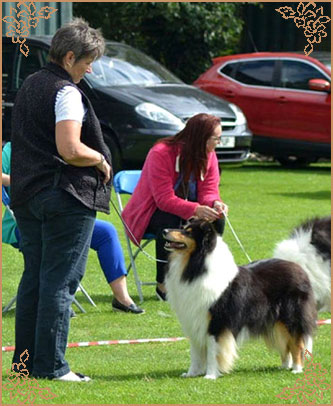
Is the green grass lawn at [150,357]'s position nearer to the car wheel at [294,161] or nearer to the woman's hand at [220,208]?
the woman's hand at [220,208]

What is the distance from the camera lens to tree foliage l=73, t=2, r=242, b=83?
61.3 ft

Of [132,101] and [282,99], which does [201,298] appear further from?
[282,99]

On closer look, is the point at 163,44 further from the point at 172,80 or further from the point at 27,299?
the point at 27,299

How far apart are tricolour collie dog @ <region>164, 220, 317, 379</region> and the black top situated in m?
0.67

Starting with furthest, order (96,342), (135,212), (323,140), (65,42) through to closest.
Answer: (323,140) < (135,212) < (96,342) < (65,42)

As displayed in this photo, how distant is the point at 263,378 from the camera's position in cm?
549

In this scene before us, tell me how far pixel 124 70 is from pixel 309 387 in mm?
9025

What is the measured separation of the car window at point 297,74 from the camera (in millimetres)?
15586

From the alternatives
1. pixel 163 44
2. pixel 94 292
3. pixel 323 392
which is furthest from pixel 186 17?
pixel 323 392

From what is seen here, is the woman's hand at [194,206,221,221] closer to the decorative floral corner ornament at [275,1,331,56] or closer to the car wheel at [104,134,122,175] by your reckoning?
the decorative floral corner ornament at [275,1,331,56]

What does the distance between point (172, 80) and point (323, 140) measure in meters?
2.60

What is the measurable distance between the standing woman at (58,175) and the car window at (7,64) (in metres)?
8.67

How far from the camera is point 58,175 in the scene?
5008mm

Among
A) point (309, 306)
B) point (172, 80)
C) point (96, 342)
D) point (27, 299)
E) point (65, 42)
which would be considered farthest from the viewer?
point (172, 80)
